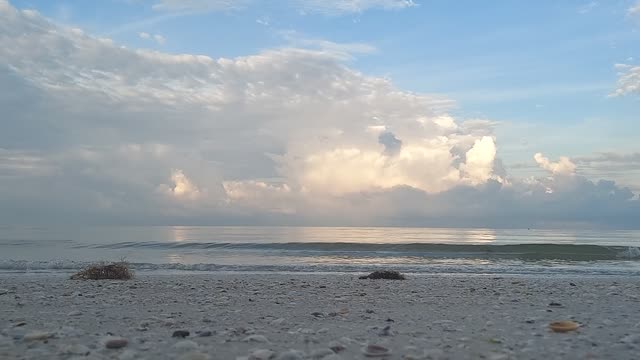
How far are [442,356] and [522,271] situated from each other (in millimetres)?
20855

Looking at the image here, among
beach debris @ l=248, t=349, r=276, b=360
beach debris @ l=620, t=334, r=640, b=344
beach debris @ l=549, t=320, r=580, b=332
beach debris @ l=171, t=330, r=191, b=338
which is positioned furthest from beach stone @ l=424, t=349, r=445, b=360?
beach debris @ l=171, t=330, r=191, b=338

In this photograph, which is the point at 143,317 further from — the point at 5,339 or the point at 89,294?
the point at 89,294

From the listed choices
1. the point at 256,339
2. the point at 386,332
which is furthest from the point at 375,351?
the point at 256,339

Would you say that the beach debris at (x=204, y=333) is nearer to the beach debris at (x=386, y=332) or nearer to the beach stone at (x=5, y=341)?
the beach stone at (x=5, y=341)

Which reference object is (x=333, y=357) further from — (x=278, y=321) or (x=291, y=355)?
(x=278, y=321)

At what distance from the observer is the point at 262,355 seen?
546 cm

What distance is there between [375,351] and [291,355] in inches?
36.8

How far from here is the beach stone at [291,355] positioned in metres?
5.43

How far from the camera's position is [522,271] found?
24500 mm

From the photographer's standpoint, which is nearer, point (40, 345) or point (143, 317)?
point (40, 345)

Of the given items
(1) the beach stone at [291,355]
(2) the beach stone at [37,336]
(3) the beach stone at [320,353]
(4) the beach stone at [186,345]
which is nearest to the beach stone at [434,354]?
(3) the beach stone at [320,353]

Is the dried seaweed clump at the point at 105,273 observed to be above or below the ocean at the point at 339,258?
above

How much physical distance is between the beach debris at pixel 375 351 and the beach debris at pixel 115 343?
2.79 m

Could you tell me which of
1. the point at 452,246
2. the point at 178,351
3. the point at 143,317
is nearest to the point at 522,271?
the point at 452,246
